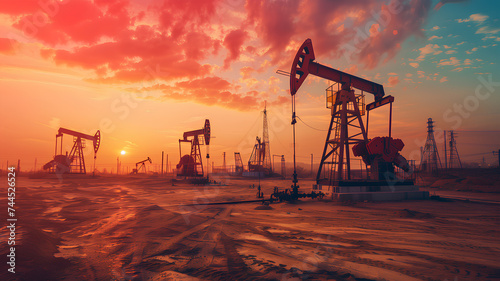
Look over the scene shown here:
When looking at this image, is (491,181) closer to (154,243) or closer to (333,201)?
(333,201)

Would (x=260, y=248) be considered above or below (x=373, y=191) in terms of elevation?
below

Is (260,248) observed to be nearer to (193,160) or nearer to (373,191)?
(373,191)

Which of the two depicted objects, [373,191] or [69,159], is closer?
[373,191]

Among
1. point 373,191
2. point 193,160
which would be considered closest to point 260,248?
point 373,191

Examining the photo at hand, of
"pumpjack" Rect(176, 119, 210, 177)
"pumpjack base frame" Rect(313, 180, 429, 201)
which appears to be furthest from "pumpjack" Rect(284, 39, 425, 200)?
"pumpjack" Rect(176, 119, 210, 177)

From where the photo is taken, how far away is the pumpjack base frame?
1545 centimetres

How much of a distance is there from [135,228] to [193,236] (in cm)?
249

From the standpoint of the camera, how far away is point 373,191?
632 inches

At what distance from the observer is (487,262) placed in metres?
5.35

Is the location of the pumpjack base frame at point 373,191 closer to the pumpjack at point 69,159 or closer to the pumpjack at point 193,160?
the pumpjack at point 193,160

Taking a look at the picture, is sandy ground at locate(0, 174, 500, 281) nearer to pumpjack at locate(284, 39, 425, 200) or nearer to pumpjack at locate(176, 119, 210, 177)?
pumpjack at locate(284, 39, 425, 200)

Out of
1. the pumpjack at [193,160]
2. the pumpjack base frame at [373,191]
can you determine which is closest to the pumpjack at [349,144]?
the pumpjack base frame at [373,191]

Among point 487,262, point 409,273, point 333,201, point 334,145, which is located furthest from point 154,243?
point 334,145

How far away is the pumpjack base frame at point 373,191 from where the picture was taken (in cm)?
1545
